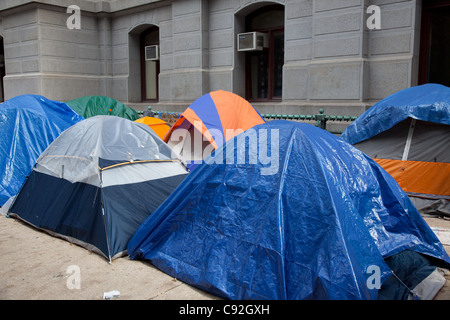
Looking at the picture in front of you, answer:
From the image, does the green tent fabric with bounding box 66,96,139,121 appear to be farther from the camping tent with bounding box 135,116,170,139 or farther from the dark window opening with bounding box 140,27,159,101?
the dark window opening with bounding box 140,27,159,101

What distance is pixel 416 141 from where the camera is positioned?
21.1 ft

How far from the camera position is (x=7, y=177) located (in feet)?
23.7

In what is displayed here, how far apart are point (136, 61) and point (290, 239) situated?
13.4 m

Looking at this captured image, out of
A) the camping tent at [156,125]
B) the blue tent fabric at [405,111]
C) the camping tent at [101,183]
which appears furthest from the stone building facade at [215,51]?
the camping tent at [101,183]

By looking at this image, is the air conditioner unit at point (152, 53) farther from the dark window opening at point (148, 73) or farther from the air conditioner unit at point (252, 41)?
the air conditioner unit at point (252, 41)

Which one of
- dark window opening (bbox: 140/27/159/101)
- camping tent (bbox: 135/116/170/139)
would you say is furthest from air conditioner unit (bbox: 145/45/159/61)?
camping tent (bbox: 135/116/170/139)

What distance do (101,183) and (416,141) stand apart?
15.3 ft

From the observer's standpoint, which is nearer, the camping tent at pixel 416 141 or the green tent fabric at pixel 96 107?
the camping tent at pixel 416 141

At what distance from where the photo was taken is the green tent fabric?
11.3 metres

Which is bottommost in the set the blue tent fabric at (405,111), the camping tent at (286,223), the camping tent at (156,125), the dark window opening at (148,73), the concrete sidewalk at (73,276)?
the concrete sidewalk at (73,276)

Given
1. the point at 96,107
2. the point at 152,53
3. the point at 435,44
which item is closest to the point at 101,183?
the point at 96,107

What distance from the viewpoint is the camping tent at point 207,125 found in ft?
25.2

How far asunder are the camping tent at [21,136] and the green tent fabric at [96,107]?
329 centimetres
